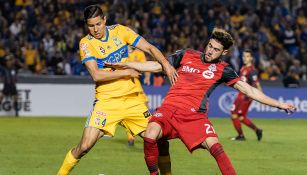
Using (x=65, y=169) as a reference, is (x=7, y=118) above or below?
below

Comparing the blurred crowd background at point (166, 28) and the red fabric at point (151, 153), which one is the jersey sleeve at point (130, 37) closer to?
the red fabric at point (151, 153)

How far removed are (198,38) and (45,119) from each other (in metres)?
8.68

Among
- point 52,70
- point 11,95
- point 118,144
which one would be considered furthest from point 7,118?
point 118,144

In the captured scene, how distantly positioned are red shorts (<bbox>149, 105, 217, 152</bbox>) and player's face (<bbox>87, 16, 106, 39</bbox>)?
143 cm

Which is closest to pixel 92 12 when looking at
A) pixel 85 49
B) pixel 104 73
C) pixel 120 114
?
pixel 85 49

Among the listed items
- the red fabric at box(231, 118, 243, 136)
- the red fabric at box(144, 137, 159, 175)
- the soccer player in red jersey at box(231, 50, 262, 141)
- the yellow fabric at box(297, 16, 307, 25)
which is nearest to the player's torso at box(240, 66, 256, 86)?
the soccer player in red jersey at box(231, 50, 262, 141)

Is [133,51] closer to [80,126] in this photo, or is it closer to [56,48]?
[80,126]

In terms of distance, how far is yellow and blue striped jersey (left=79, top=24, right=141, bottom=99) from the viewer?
10.3 metres

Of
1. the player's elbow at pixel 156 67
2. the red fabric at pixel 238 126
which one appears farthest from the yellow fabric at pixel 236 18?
the player's elbow at pixel 156 67

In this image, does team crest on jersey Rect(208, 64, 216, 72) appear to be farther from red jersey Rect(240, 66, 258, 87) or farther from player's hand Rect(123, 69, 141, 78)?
red jersey Rect(240, 66, 258, 87)

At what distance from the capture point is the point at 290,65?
1189 inches

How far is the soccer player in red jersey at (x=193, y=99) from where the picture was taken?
954cm

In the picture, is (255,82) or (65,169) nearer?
(65,169)

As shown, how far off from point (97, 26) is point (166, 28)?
2030cm
